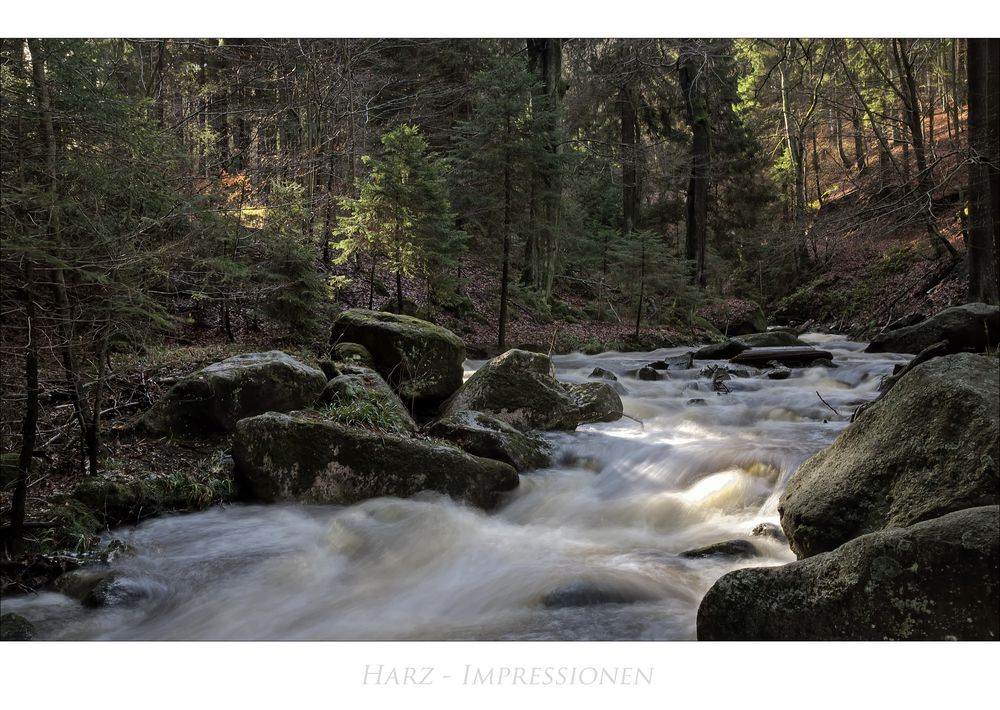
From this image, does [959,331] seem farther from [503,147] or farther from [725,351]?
[503,147]

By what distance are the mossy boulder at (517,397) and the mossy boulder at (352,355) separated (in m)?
1.20

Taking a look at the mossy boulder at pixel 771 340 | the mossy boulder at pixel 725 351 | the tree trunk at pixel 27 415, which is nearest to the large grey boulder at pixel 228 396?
the tree trunk at pixel 27 415

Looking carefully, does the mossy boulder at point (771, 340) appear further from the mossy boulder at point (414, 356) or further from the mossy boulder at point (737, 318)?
the mossy boulder at point (414, 356)

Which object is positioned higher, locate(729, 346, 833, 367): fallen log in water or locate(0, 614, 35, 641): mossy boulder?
locate(0, 614, 35, 641): mossy boulder

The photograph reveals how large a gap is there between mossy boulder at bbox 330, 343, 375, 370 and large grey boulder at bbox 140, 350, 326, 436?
1.42m

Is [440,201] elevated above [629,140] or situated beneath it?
situated beneath

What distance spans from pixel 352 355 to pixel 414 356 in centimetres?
80

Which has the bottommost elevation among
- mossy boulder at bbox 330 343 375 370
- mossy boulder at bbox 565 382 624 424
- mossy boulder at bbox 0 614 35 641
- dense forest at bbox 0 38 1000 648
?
mossy boulder at bbox 565 382 624 424

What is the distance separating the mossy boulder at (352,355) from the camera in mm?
7997

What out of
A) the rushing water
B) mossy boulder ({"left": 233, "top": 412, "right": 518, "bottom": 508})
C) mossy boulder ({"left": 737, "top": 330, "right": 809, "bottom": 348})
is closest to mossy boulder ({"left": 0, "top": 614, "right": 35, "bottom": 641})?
the rushing water

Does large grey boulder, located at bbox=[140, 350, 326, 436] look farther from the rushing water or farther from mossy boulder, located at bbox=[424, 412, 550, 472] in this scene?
mossy boulder, located at bbox=[424, 412, 550, 472]

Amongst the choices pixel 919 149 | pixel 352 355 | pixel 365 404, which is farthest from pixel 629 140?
pixel 365 404

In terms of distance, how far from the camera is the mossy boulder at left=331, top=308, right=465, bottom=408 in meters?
7.91

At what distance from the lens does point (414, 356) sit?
795 cm
